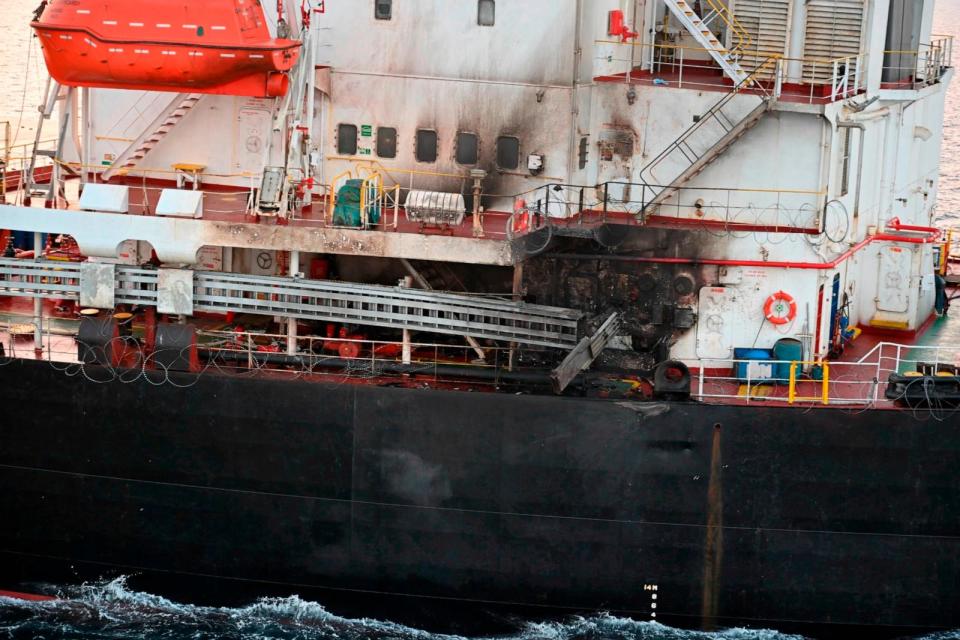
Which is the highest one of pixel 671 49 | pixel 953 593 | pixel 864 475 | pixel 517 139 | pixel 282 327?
pixel 671 49

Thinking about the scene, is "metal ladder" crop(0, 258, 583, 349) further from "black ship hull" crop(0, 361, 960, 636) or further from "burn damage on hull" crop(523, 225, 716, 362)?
"black ship hull" crop(0, 361, 960, 636)

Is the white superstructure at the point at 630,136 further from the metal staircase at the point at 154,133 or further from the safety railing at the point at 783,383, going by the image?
the safety railing at the point at 783,383

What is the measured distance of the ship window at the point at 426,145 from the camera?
79.2 ft

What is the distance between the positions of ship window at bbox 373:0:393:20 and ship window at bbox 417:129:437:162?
1912 mm

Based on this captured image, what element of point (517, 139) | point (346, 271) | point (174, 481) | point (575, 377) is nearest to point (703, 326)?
point (575, 377)

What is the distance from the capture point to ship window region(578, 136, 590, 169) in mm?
23609

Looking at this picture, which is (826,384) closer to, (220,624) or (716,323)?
(716,323)

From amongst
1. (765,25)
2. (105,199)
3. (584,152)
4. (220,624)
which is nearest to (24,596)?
A: (220,624)

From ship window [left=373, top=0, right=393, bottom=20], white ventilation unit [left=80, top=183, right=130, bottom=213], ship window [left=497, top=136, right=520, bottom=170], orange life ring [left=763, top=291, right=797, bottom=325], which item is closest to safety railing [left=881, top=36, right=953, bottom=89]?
orange life ring [left=763, top=291, right=797, bottom=325]

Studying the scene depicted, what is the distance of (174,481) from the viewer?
75.3 ft

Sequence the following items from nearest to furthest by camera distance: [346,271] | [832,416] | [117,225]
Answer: [832,416] → [117,225] → [346,271]

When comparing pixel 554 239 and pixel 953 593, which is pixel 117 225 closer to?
pixel 554 239

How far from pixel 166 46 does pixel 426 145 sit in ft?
14.5

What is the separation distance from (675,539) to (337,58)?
31.0 ft
